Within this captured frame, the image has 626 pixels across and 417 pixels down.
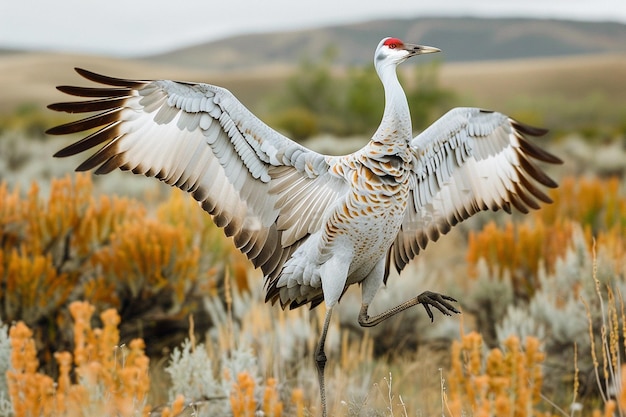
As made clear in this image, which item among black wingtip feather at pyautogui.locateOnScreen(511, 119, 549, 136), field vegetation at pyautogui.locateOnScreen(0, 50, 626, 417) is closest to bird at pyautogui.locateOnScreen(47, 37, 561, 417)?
field vegetation at pyautogui.locateOnScreen(0, 50, 626, 417)

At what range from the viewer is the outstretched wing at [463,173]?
4.50 metres

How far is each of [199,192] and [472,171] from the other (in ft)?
5.70

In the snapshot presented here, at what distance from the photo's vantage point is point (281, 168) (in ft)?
13.5

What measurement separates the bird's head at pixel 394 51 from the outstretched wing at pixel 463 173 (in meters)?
0.50

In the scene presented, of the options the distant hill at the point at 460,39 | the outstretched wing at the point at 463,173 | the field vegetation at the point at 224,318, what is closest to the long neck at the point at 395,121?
the outstretched wing at the point at 463,173

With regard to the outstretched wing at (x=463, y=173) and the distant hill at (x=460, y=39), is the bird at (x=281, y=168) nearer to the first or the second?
the outstretched wing at (x=463, y=173)

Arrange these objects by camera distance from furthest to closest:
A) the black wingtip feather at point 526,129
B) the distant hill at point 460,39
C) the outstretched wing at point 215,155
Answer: the distant hill at point 460,39 < the black wingtip feather at point 526,129 < the outstretched wing at point 215,155

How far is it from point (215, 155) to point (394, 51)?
1.09 metres

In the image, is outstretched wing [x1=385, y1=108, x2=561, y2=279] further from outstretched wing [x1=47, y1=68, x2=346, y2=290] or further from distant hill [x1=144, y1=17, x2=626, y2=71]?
distant hill [x1=144, y1=17, x2=626, y2=71]

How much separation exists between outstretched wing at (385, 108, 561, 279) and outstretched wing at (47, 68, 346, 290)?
0.70 metres

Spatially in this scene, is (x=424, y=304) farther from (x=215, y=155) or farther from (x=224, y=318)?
(x=224, y=318)

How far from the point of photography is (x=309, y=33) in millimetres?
145500

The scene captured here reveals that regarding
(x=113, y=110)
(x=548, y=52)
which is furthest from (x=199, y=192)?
(x=548, y=52)

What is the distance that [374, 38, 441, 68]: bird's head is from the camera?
13.2 feet
